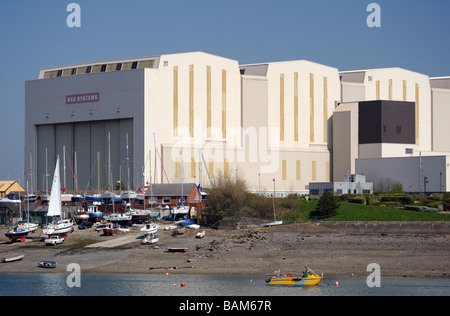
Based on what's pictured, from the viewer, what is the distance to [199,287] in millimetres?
44062

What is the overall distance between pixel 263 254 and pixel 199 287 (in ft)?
30.7

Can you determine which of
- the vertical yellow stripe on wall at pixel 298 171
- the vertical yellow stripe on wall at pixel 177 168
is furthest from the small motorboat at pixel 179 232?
the vertical yellow stripe on wall at pixel 298 171

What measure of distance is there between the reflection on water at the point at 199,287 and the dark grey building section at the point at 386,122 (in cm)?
6312

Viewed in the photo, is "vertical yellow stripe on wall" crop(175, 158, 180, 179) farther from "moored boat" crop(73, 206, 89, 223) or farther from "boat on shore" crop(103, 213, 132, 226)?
"boat on shore" crop(103, 213, 132, 226)

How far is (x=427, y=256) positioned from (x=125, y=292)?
21143 mm

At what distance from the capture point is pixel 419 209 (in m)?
69.4

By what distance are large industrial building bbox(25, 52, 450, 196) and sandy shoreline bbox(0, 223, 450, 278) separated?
27.8 metres

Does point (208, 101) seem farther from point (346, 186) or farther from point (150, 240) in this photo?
point (150, 240)

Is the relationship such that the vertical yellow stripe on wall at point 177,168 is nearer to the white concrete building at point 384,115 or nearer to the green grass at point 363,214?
the green grass at point 363,214

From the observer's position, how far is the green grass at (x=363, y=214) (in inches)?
2506

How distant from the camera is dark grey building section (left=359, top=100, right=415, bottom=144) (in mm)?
106137

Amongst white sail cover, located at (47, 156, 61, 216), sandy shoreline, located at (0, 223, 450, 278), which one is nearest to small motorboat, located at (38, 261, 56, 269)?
sandy shoreline, located at (0, 223, 450, 278)
